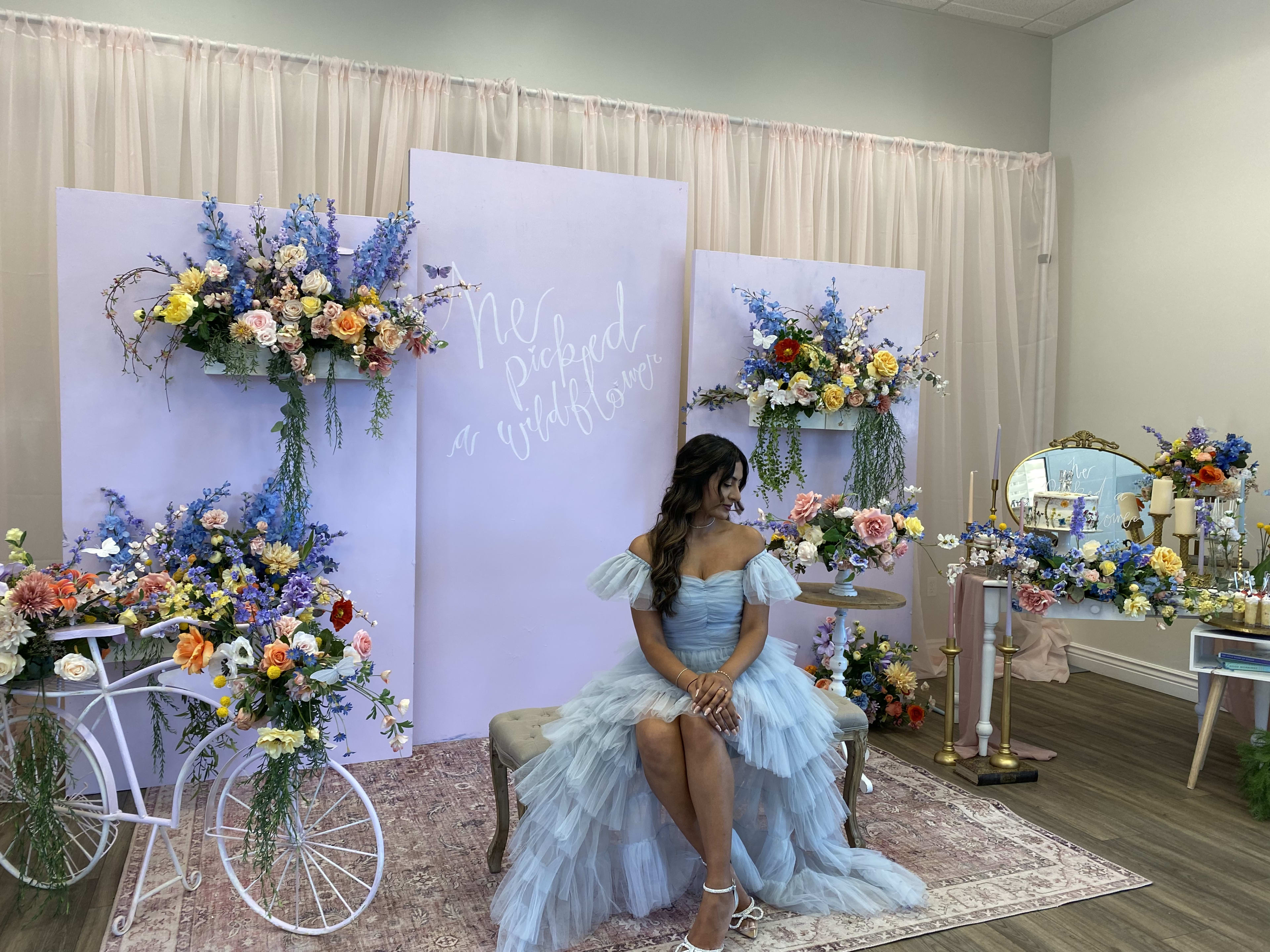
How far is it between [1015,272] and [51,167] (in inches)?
200

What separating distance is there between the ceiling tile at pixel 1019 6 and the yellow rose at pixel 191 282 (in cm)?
444

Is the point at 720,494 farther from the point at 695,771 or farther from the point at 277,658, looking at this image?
the point at 277,658

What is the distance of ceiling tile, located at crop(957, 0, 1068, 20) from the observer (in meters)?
5.39

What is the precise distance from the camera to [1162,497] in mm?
4246

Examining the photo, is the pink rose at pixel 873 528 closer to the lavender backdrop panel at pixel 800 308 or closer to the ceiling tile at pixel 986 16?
the lavender backdrop panel at pixel 800 308

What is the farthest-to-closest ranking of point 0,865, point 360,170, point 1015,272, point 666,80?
point 1015,272, point 666,80, point 360,170, point 0,865

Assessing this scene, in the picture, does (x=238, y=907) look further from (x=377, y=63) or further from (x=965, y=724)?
(x=377, y=63)

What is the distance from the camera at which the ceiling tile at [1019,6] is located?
17.7ft

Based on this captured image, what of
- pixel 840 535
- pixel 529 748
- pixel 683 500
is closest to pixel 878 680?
pixel 840 535

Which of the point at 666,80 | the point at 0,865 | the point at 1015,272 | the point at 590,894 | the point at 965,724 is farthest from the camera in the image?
the point at 1015,272

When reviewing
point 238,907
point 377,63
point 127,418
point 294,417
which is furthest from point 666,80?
point 238,907

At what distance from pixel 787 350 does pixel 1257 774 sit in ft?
7.82

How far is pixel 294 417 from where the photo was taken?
3459mm

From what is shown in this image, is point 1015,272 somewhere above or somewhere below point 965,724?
above
